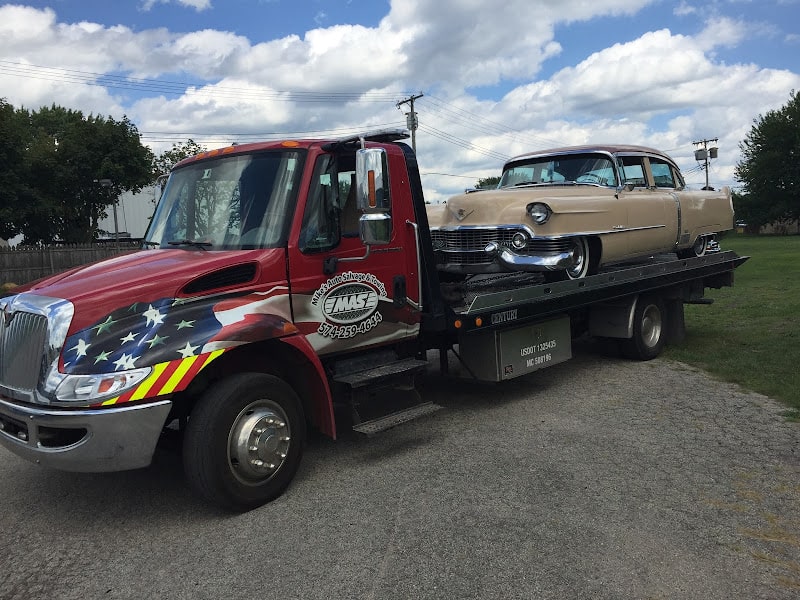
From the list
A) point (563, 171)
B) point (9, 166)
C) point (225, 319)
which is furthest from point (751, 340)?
point (9, 166)

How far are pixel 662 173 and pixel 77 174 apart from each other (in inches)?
1252

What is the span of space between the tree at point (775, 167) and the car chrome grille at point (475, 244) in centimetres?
5673

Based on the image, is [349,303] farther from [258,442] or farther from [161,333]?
[161,333]

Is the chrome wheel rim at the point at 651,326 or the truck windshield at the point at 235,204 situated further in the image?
the chrome wheel rim at the point at 651,326

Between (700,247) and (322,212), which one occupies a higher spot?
(322,212)

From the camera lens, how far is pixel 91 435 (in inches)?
141

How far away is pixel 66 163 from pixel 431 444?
3355 centimetres

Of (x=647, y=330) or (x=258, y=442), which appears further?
(x=647, y=330)

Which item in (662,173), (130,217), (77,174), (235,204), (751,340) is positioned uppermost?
(77,174)

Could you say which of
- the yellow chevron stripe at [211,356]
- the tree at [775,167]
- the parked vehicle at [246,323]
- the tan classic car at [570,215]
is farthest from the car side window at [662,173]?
the tree at [775,167]

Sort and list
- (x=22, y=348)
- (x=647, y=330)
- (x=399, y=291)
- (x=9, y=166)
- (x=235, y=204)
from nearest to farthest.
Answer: (x=22, y=348), (x=235, y=204), (x=399, y=291), (x=647, y=330), (x=9, y=166)

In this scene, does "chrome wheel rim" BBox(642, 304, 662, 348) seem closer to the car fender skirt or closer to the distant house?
the car fender skirt

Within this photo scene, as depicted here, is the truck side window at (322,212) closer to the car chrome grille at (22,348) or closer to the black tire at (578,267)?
the car chrome grille at (22,348)

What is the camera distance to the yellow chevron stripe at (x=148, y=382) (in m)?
3.60
